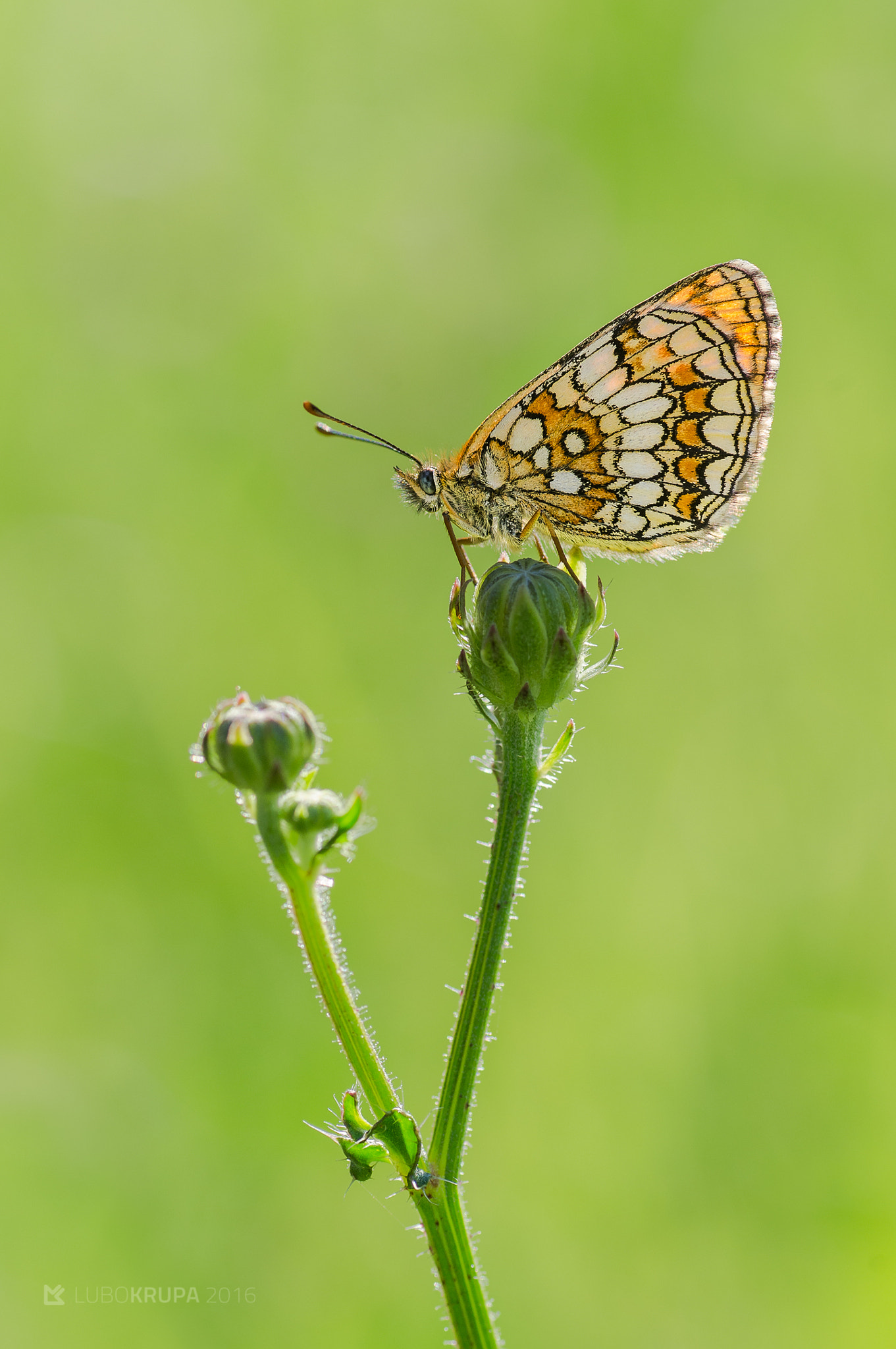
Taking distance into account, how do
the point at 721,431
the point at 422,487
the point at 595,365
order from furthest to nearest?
1. the point at 422,487
2. the point at 595,365
3. the point at 721,431

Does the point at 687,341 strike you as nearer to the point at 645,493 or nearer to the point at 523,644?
the point at 645,493

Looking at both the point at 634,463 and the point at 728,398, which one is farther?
the point at 634,463

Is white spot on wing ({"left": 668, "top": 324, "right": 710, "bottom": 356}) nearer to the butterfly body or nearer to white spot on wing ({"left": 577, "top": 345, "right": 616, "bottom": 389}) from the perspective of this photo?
the butterfly body

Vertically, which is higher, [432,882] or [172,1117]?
[432,882]

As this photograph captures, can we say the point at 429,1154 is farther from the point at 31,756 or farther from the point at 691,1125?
the point at 31,756

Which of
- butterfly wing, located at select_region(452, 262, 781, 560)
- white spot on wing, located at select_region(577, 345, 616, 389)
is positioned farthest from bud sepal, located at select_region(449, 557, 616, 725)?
white spot on wing, located at select_region(577, 345, 616, 389)

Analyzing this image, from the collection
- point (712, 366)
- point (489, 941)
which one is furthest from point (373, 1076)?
point (712, 366)

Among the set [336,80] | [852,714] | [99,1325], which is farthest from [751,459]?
[336,80]

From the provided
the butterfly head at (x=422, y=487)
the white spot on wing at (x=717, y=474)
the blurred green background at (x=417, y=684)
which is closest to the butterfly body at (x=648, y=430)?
the white spot on wing at (x=717, y=474)
